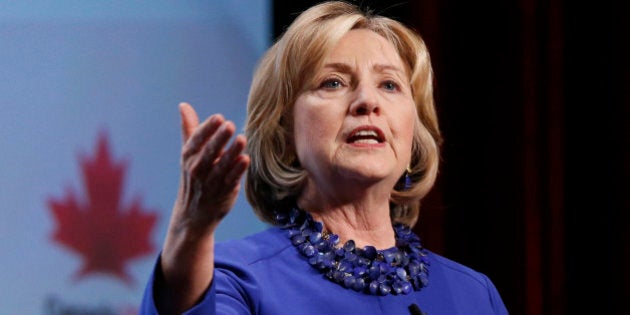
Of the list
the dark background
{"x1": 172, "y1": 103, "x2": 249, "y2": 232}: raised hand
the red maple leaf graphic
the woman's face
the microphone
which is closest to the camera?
{"x1": 172, "y1": 103, "x2": 249, "y2": 232}: raised hand

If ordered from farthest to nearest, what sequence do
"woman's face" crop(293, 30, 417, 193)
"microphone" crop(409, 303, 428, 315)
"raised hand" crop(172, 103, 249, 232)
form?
"woman's face" crop(293, 30, 417, 193), "microphone" crop(409, 303, 428, 315), "raised hand" crop(172, 103, 249, 232)

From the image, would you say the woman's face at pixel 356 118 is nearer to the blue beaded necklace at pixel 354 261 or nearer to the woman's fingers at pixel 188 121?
the blue beaded necklace at pixel 354 261

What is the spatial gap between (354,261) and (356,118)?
0.27 m

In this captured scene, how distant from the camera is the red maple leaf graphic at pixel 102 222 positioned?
2158mm

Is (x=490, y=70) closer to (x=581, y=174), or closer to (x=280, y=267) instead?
(x=581, y=174)

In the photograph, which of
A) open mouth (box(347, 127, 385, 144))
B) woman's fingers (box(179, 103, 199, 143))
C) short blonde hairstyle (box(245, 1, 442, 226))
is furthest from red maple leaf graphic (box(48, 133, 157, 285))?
woman's fingers (box(179, 103, 199, 143))

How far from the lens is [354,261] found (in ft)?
5.87

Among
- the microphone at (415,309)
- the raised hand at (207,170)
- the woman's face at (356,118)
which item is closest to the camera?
the raised hand at (207,170)

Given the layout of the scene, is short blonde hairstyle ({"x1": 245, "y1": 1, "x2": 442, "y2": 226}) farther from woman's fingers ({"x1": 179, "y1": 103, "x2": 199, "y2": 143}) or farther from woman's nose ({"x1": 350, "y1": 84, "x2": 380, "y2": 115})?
woman's fingers ({"x1": 179, "y1": 103, "x2": 199, "y2": 143})

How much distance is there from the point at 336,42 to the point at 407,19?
33.4 inches

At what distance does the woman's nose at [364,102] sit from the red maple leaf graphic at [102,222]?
686 millimetres

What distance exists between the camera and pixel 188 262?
129cm

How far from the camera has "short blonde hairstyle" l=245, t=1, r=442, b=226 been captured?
1886mm

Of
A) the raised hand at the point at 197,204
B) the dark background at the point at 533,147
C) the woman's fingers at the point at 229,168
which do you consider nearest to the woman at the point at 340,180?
the raised hand at the point at 197,204
